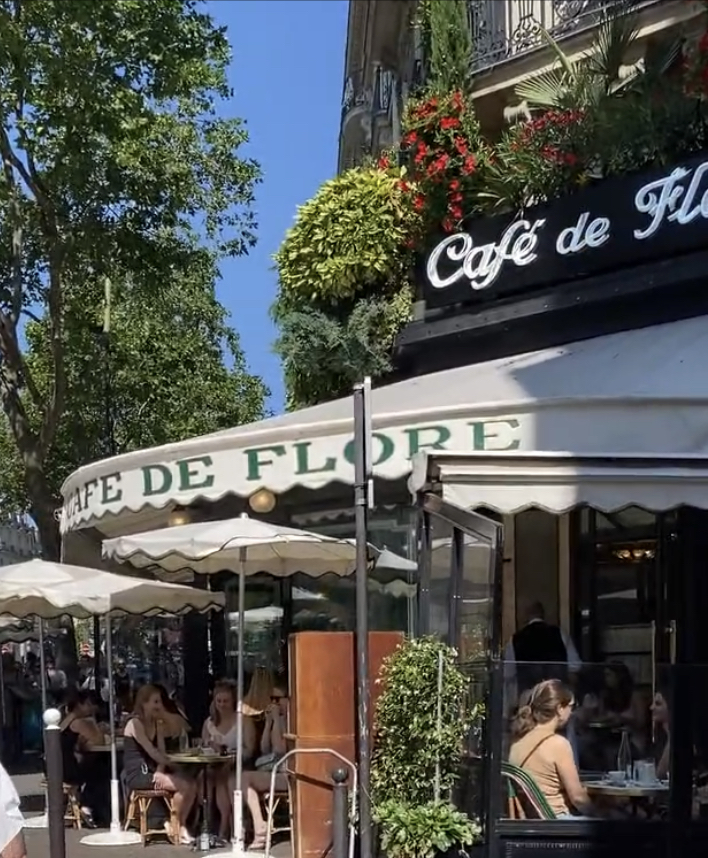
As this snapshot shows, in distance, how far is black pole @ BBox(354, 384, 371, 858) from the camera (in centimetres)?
703

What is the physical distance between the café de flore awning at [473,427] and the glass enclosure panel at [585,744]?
976 millimetres

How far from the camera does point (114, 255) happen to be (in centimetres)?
1725

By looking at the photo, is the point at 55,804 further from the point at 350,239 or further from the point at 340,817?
the point at 350,239

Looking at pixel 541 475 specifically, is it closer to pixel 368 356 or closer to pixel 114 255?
Answer: pixel 368 356

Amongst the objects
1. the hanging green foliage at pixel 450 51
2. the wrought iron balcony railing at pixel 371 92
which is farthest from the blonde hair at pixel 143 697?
the wrought iron balcony railing at pixel 371 92

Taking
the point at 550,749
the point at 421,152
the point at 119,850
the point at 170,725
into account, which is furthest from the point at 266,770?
the point at 421,152

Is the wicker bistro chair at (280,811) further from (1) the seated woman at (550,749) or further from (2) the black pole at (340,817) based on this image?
(1) the seated woman at (550,749)

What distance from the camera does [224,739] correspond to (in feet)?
36.6

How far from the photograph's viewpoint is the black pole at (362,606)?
703 cm

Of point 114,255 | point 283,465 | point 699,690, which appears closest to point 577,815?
point 699,690

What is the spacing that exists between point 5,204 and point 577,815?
12970mm

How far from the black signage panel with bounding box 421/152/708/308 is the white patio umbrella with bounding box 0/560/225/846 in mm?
3966

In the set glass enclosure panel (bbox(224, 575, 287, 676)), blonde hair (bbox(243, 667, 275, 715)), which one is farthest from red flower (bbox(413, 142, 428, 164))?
blonde hair (bbox(243, 667, 275, 715))

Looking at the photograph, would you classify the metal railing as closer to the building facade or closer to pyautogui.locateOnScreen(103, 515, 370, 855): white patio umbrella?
the building facade
